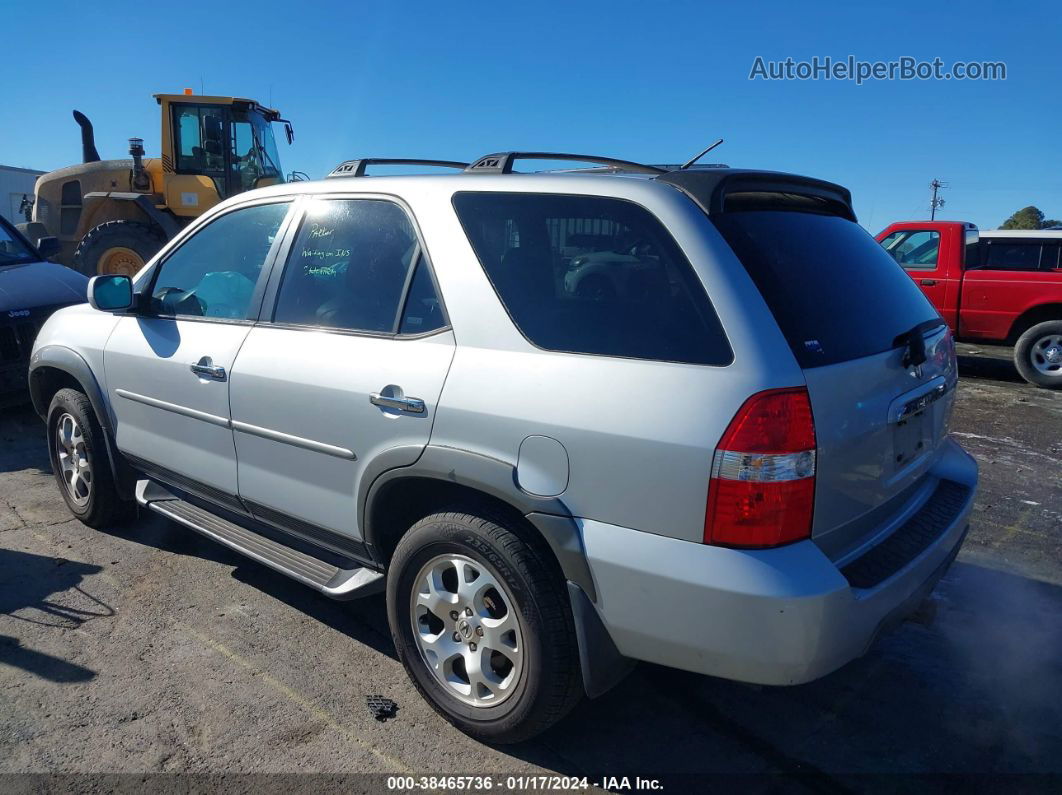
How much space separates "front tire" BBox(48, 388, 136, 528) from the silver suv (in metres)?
1.10

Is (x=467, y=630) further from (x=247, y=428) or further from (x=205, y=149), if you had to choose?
(x=205, y=149)

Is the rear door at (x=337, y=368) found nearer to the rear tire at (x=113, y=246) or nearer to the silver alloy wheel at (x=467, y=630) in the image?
the silver alloy wheel at (x=467, y=630)

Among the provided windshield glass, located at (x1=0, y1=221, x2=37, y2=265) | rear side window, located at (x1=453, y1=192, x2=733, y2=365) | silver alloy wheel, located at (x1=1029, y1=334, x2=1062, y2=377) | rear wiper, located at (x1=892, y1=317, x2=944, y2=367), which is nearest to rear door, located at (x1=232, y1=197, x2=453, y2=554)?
rear side window, located at (x1=453, y1=192, x2=733, y2=365)

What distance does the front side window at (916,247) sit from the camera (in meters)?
10.3

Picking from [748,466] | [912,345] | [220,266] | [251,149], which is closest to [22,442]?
[220,266]

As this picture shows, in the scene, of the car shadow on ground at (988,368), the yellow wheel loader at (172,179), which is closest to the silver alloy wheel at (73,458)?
the yellow wheel loader at (172,179)

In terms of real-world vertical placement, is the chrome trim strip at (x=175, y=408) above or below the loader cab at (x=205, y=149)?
below

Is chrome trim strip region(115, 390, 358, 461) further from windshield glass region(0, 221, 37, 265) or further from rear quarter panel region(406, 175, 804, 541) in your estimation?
windshield glass region(0, 221, 37, 265)

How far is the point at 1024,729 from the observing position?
108 inches

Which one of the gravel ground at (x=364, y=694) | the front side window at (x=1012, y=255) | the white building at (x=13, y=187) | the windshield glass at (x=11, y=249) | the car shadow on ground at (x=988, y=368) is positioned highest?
the white building at (x=13, y=187)

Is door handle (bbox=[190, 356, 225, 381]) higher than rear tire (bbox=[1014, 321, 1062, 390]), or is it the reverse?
door handle (bbox=[190, 356, 225, 381])

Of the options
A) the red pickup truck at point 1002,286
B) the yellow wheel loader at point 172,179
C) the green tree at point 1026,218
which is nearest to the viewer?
the red pickup truck at point 1002,286

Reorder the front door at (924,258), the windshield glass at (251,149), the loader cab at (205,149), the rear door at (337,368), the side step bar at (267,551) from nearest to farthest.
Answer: the rear door at (337,368) → the side step bar at (267,551) → the front door at (924,258) → the loader cab at (205,149) → the windshield glass at (251,149)

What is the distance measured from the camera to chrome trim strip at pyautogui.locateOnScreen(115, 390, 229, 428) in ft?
11.2
